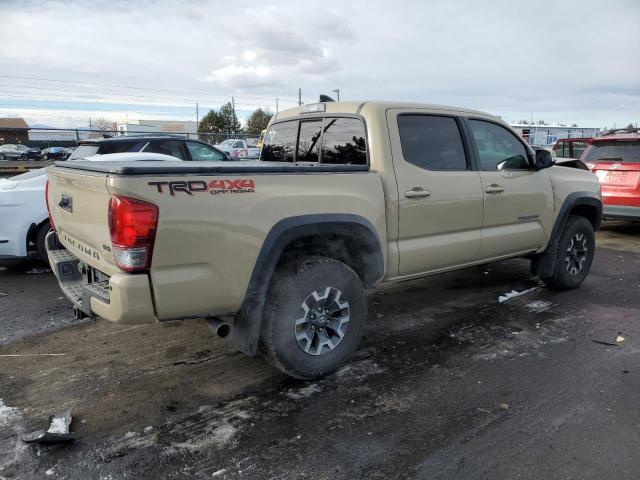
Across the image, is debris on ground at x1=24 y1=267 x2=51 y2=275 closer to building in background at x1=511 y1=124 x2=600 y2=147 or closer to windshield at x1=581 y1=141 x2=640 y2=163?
windshield at x1=581 y1=141 x2=640 y2=163

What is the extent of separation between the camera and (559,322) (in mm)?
4836

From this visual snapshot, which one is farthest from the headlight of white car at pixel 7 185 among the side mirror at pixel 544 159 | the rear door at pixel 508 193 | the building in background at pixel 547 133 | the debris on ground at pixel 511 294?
the building in background at pixel 547 133

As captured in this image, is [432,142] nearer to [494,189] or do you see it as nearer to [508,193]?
[494,189]

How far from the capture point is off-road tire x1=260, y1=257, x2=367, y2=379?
3.35 m

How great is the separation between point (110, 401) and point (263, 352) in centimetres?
104

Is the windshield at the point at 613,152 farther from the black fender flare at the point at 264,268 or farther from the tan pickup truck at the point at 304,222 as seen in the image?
the black fender flare at the point at 264,268

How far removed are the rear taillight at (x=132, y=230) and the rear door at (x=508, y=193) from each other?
3.02 m

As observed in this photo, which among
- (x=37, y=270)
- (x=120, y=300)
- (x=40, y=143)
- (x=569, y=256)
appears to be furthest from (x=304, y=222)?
(x=40, y=143)

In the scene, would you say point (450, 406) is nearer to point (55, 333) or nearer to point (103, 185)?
point (103, 185)

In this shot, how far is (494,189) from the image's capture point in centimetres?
467

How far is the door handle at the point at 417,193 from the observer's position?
3.96m

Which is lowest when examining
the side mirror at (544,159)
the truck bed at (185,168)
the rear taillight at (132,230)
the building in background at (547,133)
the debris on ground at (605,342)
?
the debris on ground at (605,342)

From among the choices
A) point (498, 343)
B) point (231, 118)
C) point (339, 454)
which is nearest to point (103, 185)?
point (339, 454)

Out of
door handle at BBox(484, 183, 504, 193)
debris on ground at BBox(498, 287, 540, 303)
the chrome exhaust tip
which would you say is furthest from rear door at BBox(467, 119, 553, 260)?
the chrome exhaust tip
